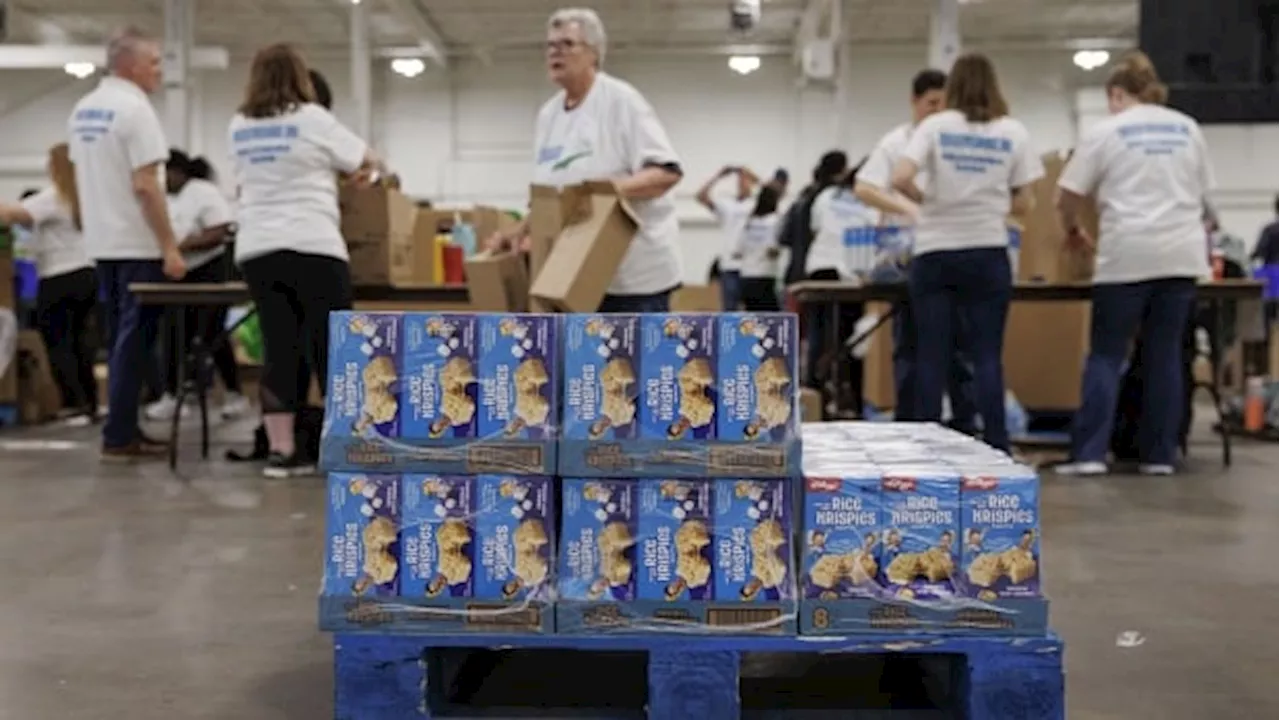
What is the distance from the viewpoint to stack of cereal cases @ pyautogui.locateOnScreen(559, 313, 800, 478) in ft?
Answer: 6.68

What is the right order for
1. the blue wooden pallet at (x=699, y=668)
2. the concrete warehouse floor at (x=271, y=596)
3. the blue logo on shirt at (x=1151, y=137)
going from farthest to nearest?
the blue logo on shirt at (x=1151, y=137) < the concrete warehouse floor at (x=271, y=596) < the blue wooden pallet at (x=699, y=668)

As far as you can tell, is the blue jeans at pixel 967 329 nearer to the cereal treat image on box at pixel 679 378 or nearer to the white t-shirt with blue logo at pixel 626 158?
the white t-shirt with blue logo at pixel 626 158

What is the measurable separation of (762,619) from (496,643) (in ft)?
1.24

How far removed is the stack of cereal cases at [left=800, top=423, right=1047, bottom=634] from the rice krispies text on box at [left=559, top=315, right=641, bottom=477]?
0.28 meters

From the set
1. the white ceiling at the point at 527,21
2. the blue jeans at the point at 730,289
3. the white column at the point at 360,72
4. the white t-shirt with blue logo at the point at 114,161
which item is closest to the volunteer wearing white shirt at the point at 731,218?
the blue jeans at the point at 730,289

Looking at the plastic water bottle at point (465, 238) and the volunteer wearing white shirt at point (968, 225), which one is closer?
the volunteer wearing white shirt at point (968, 225)

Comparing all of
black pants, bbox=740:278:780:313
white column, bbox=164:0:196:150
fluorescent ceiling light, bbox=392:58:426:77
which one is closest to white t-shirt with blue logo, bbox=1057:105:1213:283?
black pants, bbox=740:278:780:313

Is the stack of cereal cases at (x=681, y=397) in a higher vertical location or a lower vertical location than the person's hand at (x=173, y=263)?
lower

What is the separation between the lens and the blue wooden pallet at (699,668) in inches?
76.7

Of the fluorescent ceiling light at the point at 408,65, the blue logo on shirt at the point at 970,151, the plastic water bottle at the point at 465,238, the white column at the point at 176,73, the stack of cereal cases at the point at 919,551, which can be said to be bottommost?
the stack of cereal cases at the point at 919,551

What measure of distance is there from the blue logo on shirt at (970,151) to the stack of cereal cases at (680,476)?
8.82 feet

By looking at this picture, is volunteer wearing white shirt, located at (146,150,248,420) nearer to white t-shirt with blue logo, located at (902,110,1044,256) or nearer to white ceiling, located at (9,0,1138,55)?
white t-shirt with blue logo, located at (902,110,1044,256)

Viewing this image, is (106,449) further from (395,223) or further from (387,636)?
(387,636)

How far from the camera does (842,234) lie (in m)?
6.46
